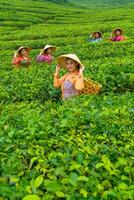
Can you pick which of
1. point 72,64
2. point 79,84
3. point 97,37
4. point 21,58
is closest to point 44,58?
point 21,58

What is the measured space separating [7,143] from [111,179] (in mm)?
2148

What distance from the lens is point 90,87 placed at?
10367mm

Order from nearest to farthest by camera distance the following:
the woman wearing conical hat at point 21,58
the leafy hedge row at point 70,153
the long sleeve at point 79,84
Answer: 1. the leafy hedge row at point 70,153
2. the long sleeve at point 79,84
3. the woman wearing conical hat at point 21,58

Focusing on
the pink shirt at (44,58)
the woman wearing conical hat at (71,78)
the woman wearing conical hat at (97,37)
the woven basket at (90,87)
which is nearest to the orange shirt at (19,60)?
the pink shirt at (44,58)

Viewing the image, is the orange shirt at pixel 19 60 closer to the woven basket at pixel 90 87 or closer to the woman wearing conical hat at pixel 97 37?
the woven basket at pixel 90 87

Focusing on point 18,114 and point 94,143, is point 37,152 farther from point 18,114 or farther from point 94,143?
point 18,114

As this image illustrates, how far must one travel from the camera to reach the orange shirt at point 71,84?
10.2 metres

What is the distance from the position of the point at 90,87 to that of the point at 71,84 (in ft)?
1.52

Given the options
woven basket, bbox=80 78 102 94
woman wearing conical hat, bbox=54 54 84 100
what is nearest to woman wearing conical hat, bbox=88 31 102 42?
woman wearing conical hat, bbox=54 54 84 100

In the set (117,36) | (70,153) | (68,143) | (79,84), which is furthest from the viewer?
(117,36)

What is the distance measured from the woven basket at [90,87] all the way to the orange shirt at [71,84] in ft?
0.58

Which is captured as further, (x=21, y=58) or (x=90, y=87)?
(x=21, y=58)

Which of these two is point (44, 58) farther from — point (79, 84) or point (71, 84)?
point (79, 84)

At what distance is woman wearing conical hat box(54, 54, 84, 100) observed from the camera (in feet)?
33.3
